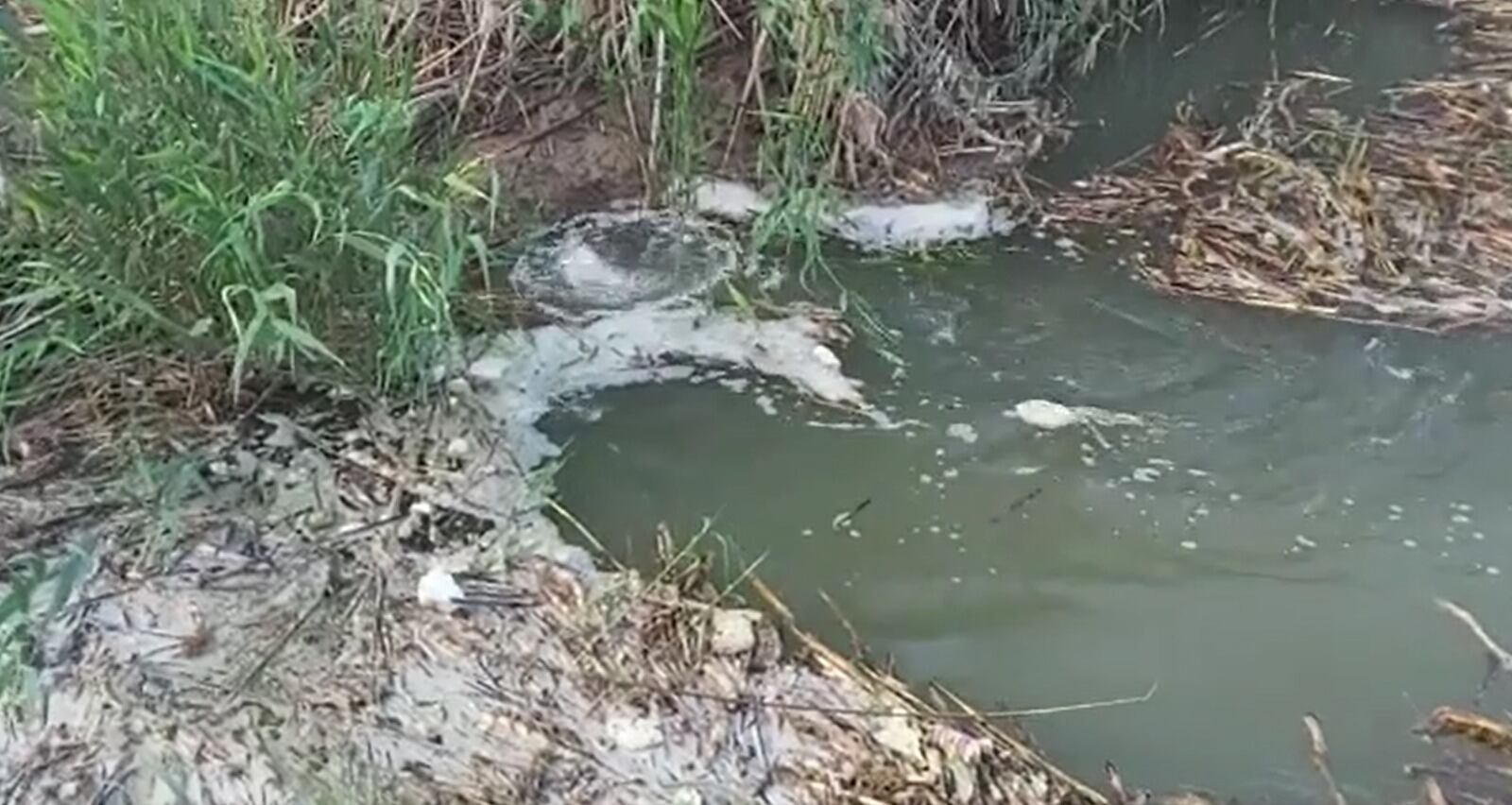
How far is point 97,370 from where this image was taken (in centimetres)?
207

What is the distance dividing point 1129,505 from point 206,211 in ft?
3.91

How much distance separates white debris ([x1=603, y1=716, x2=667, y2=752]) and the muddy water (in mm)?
279

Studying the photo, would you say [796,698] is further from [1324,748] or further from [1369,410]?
[1369,410]

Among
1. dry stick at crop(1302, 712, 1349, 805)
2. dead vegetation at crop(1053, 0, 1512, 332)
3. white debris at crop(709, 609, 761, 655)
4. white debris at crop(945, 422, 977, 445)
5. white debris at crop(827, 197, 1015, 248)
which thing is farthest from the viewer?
white debris at crop(827, 197, 1015, 248)

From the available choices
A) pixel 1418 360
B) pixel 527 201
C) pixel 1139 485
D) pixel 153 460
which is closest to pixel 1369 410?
pixel 1418 360

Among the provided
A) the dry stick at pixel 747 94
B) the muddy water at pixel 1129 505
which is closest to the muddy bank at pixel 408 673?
the muddy water at pixel 1129 505

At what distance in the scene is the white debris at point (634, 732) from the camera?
5.85ft

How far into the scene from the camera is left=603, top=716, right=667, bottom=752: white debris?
1.78 meters

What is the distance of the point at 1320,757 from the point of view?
1.75 m

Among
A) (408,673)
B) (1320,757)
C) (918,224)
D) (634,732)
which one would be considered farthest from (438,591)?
(918,224)

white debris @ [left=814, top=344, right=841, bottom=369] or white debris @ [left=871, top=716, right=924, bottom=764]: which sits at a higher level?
white debris @ [left=814, top=344, right=841, bottom=369]

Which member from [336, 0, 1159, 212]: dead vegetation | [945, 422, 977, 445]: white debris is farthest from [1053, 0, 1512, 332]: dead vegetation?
[945, 422, 977, 445]: white debris

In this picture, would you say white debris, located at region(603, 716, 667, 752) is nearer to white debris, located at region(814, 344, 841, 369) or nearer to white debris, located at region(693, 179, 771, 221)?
white debris, located at region(814, 344, 841, 369)

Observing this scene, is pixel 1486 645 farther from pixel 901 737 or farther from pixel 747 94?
pixel 747 94
